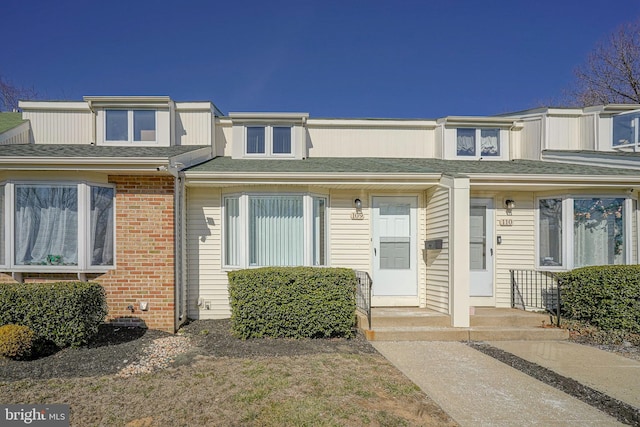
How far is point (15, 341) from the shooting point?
5262 mm

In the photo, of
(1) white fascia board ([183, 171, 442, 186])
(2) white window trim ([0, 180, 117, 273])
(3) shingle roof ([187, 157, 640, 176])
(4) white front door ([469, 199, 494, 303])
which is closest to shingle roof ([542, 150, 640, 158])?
(3) shingle roof ([187, 157, 640, 176])

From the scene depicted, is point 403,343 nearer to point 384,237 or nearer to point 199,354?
point 384,237

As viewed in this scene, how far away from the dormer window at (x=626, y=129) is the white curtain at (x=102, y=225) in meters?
11.0

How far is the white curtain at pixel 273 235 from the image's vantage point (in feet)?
26.1

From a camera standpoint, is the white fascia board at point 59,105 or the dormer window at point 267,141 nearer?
the white fascia board at point 59,105

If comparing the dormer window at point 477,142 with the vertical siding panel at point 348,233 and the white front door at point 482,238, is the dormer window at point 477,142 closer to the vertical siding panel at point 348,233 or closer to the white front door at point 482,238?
the white front door at point 482,238

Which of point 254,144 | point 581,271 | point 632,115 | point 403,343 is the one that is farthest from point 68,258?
point 632,115

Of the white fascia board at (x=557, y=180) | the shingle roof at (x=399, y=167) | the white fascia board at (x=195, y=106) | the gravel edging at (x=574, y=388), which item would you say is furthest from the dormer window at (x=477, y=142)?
the white fascia board at (x=195, y=106)

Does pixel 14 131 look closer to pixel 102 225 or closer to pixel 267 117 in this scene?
pixel 102 225

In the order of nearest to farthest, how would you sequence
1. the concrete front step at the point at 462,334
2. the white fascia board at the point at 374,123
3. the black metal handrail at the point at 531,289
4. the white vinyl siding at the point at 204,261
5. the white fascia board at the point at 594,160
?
the concrete front step at the point at 462,334 → the white vinyl siding at the point at 204,261 → the black metal handrail at the point at 531,289 → the white fascia board at the point at 594,160 → the white fascia board at the point at 374,123

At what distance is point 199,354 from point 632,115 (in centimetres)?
1061

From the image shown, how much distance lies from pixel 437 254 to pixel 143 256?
17.3ft

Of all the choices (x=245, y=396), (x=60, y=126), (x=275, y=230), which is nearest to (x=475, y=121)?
(x=275, y=230)

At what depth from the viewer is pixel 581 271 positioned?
7199 mm
